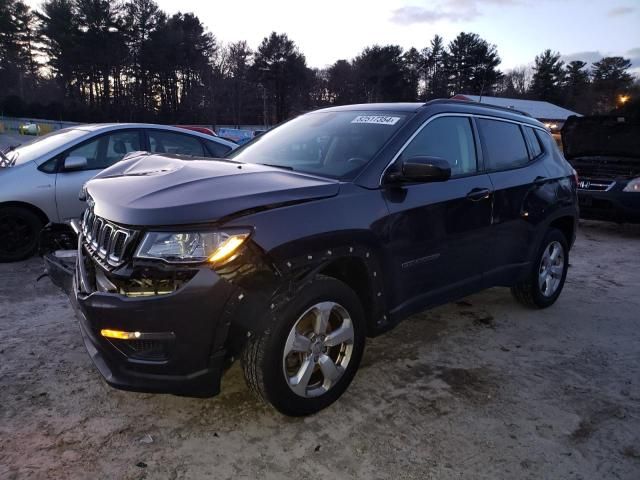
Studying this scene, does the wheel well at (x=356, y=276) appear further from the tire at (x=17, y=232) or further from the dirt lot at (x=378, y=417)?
the tire at (x=17, y=232)

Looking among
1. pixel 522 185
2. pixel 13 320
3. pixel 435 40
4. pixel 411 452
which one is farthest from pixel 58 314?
pixel 435 40

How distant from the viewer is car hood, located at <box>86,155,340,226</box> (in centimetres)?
243

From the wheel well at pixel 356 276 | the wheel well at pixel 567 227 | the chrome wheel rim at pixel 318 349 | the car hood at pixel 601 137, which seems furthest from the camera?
the car hood at pixel 601 137

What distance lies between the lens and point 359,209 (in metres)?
2.96

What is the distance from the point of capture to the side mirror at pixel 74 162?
19.0ft

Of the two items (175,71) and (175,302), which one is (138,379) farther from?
(175,71)

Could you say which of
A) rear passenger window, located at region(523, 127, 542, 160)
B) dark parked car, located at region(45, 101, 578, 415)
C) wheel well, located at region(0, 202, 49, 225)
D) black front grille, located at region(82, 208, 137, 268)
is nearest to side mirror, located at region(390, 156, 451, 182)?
dark parked car, located at region(45, 101, 578, 415)

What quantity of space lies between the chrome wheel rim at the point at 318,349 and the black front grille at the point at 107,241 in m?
0.93

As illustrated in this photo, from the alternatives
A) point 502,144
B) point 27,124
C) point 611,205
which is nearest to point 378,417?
point 502,144

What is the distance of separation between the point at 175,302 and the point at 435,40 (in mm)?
86355

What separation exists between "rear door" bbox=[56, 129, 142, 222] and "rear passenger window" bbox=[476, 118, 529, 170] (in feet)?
13.9

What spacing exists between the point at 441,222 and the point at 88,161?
444 cm

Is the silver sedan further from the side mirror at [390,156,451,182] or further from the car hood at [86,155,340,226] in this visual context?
the side mirror at [390,156,451,182]

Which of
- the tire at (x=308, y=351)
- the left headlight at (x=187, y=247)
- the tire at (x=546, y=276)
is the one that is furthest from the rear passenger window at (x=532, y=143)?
the left headlight at (x=187, y=247)
